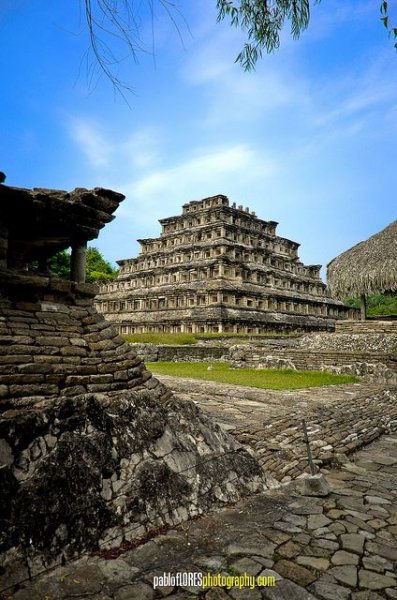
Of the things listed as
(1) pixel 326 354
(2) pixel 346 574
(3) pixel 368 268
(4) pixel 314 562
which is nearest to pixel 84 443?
(4) pixel 314 562

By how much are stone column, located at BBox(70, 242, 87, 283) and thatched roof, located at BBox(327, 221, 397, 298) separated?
65.3 feet

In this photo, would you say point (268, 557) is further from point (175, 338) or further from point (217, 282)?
point (217, 282)

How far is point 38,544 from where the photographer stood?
9.48 feet

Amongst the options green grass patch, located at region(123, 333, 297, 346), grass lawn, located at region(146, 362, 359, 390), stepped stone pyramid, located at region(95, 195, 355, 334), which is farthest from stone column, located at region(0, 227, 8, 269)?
stepped stone pyramid, located at region(95, 195, 355, 334)

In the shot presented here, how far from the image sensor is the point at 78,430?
362 cm

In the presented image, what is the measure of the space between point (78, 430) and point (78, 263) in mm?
2540

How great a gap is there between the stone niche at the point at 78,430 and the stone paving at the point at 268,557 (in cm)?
23

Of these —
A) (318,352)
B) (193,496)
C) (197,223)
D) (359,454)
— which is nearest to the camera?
(193,496)

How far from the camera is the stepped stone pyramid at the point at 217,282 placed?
3334 cm

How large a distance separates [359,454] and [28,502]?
5.30 meters

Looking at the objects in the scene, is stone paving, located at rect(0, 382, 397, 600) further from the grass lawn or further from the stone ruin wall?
the stone ruin wall

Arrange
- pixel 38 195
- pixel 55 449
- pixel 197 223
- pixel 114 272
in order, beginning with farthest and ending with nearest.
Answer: pixel 114 272, pixel 197 223, pixel 38 195, pixel 55 449

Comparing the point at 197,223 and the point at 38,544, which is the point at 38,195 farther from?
the point at 197,223

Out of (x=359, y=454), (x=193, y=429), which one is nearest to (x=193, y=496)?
(x=193, y=429)
